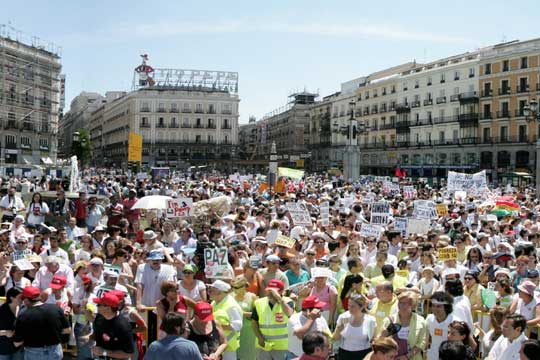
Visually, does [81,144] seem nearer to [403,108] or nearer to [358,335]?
[403,108]

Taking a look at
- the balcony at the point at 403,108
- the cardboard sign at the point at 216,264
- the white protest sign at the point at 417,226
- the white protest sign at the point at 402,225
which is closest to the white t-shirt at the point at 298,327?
the cardboard sign at the point at 216,264

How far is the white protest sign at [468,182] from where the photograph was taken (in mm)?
24266

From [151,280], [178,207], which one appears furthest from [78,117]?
[151,280]

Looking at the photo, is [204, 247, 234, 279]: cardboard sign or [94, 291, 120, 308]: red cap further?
[204, 247, 234, 279]: cardboard sign

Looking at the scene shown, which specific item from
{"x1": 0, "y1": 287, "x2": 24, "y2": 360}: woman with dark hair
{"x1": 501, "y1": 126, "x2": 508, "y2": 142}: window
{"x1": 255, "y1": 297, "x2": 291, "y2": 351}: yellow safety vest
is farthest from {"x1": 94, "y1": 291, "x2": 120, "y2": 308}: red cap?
{"x1": 501, "y1": 126, "x2": 508, "y2": 142}: window

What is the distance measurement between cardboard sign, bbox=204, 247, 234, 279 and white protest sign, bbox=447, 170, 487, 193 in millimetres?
18092

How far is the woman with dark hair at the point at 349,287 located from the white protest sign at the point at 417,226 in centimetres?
675

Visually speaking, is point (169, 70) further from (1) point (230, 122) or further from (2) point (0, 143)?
(2) point (0, 143)

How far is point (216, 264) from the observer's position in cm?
807

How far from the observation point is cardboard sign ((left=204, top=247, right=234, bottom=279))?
7.93 metres

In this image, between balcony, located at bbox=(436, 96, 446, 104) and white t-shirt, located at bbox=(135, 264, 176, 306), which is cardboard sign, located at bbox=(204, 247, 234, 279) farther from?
balcony, located at bbox=(436, 96, 446, 104)

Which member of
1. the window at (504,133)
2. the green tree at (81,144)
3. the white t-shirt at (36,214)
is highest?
the window at (504,133)

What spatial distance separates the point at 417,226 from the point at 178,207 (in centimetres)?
553

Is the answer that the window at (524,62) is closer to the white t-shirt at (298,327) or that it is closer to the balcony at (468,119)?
the balcony at (468,119)
